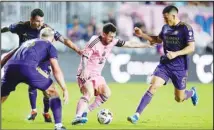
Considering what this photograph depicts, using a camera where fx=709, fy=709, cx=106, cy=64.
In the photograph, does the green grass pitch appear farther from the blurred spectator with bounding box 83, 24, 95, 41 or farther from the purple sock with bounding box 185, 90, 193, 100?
the blurred spectator with bounding box 83, 24, 95, 41

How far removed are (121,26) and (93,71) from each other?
10.5 ft

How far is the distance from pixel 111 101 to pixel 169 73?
1.41 m

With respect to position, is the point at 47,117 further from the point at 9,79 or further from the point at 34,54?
the point at 34,54

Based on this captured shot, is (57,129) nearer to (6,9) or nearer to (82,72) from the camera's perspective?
(82,72)

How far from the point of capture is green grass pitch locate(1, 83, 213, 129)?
888cm

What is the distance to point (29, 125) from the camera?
8.75 metres

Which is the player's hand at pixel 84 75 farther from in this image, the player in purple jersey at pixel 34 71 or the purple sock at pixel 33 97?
the player in purple jersey at pixel 34 71

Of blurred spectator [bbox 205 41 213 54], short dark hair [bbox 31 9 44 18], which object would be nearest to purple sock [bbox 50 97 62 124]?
short dark hair [bbox 31 9 44 18]

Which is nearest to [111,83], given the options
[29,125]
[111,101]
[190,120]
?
[111,101]

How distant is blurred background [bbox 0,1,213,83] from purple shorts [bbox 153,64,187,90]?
4.81 feet

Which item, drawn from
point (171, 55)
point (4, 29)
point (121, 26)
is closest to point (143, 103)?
point (171, 55)

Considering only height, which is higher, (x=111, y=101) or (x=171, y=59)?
(x=171, y=59)

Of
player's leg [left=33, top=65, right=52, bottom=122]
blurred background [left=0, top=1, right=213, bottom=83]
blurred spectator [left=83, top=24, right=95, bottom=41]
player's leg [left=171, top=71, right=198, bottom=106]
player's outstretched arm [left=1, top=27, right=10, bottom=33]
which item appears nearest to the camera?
player's leg [left=33, top=65, right=52, bottom=122]

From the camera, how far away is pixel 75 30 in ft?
36.6
